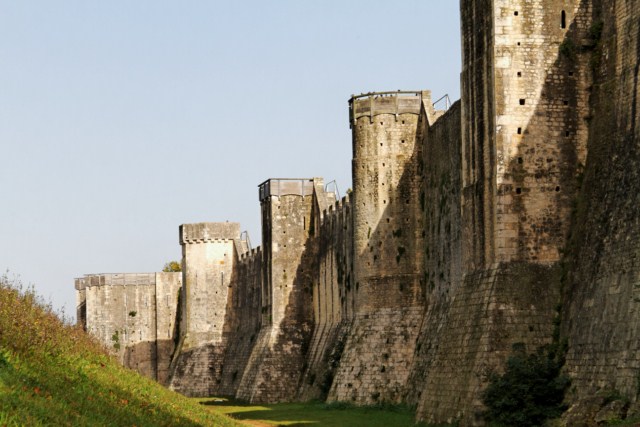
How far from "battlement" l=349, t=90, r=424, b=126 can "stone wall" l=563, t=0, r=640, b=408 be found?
15196mm

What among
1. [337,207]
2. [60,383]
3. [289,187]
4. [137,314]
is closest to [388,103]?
[337,207]

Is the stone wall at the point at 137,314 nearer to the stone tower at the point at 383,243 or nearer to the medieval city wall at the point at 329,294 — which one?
the medieval city wall at the point at 329,294

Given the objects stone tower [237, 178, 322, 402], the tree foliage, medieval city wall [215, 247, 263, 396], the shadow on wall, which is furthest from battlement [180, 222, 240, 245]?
the tree foliage

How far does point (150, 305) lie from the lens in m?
83.9

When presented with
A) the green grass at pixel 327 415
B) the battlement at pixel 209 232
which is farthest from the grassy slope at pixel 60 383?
the battlement at pixel 209 232

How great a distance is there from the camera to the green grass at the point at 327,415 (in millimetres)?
38500

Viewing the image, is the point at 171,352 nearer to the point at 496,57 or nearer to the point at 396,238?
the point at 396,238

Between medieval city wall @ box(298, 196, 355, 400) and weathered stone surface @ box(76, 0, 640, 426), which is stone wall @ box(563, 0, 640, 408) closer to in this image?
weathered stone surface @ box(76, 0, 640, 426)

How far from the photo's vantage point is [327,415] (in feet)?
141

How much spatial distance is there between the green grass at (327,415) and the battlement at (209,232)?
24069mm

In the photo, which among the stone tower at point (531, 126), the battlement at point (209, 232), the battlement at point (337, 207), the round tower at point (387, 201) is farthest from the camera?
the battlement at point (209, 232)

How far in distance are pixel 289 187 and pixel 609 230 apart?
111 feet

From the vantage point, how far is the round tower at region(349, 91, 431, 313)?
154ft

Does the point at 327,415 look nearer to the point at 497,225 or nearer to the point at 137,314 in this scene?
the point at 497,225
